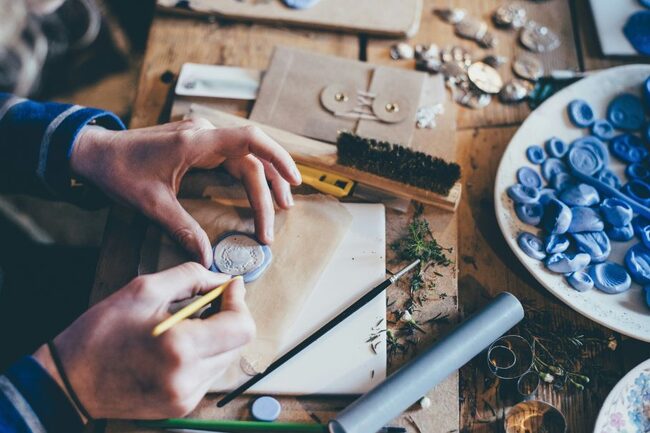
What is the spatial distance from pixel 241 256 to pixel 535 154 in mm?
596

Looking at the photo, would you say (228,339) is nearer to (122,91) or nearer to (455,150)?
(455,150)

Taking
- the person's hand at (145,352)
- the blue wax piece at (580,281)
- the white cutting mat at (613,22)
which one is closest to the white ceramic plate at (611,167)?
the blue wax piece at (580,281)

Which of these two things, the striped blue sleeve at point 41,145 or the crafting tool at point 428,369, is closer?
the crafting tool at point 428,369

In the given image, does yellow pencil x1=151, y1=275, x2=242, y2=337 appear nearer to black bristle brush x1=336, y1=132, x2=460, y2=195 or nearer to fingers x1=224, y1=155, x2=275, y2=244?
fingers x1=224, y1=155, x2=275, y2=244

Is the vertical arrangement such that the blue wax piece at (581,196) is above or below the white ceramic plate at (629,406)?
above

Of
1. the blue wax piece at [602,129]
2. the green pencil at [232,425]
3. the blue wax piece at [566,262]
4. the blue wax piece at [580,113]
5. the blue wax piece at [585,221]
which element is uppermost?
the blue wax piece at [580,113]

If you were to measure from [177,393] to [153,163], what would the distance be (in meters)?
0.40

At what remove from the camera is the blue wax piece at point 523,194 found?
42.4 inches

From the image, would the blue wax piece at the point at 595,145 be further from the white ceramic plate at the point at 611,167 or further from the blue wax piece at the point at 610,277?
the blue wax piece at the point at 610,277

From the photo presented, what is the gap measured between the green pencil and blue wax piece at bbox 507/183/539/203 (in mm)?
537

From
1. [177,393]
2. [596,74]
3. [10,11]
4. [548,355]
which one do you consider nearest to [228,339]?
[177,393]

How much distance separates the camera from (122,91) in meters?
2.13

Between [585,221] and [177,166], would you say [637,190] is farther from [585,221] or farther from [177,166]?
[177,166]

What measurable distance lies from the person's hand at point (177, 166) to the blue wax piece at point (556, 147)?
502 mm
